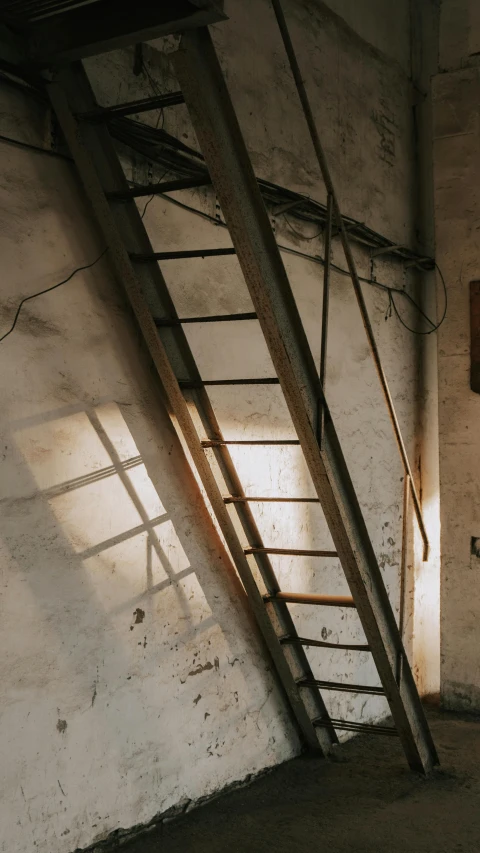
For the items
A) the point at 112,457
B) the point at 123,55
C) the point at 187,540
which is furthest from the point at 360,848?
the point at 123,55

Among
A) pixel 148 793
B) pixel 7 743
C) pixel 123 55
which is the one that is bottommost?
pixel 148 793

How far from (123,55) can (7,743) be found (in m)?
2.91

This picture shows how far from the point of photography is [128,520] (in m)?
3.59

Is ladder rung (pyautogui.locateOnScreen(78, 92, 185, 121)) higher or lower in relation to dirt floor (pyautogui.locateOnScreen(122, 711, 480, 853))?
higher

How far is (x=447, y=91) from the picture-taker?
588 cm

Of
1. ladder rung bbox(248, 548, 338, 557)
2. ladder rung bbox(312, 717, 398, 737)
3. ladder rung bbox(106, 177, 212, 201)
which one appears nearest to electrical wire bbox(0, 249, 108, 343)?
ladder rung bbox(106, 177, 212, 201)

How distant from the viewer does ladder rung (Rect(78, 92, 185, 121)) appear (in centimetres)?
313

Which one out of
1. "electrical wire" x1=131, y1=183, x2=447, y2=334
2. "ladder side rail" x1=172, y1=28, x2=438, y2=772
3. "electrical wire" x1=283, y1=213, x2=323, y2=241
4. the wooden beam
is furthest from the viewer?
"electrical wire" x1=283, y1=213, x2=323, y2=241

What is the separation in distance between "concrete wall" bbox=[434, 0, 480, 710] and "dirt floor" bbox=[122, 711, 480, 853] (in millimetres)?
1086

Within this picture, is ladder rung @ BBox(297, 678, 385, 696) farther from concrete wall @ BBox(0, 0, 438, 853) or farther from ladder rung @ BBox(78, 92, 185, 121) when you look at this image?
ladder rung @ BBox(78, 92, 185, 121)

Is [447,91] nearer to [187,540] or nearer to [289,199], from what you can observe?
[289,199]

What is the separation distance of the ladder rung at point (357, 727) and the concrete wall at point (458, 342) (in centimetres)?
162

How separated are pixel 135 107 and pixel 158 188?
0.31 meters

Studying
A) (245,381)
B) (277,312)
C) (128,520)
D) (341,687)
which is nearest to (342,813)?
(341,687)
